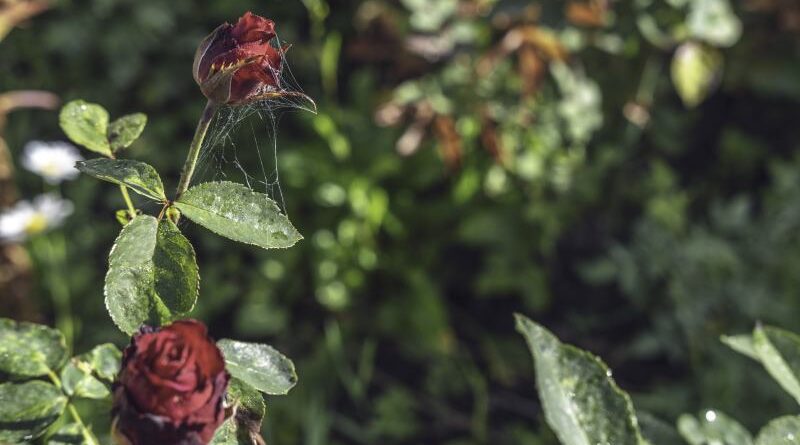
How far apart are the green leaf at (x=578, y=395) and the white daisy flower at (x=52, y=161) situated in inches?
65.2

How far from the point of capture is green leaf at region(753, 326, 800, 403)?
2.54 feet

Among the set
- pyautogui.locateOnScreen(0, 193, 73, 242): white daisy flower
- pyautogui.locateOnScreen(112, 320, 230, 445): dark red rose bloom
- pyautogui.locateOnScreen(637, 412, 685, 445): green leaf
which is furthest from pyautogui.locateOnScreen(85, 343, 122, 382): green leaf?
pyautogui.locateOnScreen(0, 193, 73, 242): white daisy flower

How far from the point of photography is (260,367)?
2.23 feet

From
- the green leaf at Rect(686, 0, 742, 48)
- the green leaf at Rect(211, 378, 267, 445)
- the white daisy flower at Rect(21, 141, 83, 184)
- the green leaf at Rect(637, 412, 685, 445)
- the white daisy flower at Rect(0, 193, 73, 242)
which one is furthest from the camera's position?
the white daisy flower at Rect(21, 141, 83, 184)

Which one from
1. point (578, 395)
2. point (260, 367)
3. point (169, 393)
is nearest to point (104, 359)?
point (260, 367)

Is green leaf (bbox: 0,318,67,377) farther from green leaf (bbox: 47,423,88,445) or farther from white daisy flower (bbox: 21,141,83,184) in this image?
white daisy flower (bbox: 21,141,83,184)

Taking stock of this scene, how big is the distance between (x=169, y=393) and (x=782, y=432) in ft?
1.59

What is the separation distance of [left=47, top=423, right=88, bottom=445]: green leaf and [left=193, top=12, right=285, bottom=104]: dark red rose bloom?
0.33 metres

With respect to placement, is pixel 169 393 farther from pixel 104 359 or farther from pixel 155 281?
pixel 104 359

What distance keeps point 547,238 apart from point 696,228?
0.33 m

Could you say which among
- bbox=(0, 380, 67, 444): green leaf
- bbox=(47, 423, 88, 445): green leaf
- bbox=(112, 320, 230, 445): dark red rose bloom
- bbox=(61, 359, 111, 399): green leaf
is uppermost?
bbox=(112, 320, 230, 445): dark red rose bloom

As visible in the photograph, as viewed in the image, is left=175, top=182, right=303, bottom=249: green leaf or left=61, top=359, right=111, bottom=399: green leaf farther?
left=61, top=359, right=111, bottom=399: green leaf

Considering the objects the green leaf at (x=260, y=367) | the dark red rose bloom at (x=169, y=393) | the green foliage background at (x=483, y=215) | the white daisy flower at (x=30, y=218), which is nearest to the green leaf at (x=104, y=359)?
the green leaf at (x=260, y=367)

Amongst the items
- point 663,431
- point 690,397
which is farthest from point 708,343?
point 663,431
